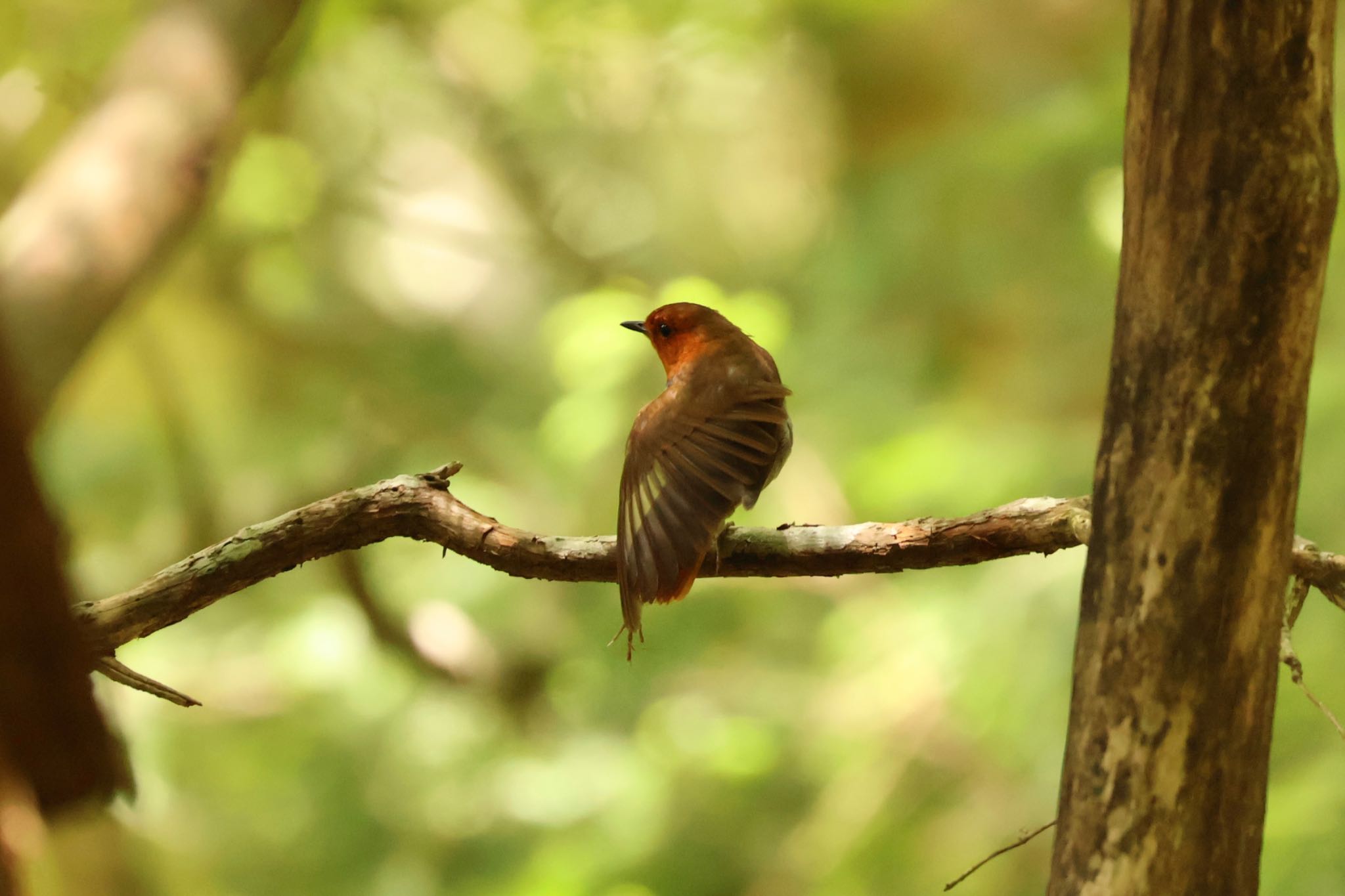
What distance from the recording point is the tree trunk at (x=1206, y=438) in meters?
1.19

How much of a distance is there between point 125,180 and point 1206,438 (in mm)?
3168

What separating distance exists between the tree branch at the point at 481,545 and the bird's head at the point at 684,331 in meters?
0.72

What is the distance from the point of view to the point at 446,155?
547 centimetres

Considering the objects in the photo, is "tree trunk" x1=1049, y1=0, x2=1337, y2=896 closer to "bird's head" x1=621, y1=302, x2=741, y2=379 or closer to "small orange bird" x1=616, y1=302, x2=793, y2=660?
"small orange bird" x1=616, y1=302, x2=793, y2=660

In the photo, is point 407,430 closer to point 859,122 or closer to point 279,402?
point 279,402

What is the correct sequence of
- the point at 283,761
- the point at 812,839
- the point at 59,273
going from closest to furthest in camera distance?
the point at 59,273 < the point at 812,839 < the point at 283,761

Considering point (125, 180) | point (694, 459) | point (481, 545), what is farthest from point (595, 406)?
point (481, 545)

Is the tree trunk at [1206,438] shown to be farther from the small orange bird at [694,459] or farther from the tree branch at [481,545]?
the small orange bird at [694,459]

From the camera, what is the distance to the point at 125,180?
337cm

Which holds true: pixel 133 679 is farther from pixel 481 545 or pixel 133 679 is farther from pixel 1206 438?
pixel 1206 438

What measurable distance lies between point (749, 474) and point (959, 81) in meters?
3.37

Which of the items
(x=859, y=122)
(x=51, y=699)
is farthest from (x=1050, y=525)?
(x=859, y=122)

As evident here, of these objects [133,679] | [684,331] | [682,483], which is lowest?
[133,679]

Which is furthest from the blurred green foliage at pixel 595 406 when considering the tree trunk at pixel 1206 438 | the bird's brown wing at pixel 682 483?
the tree trunk at pixel 1206 438
